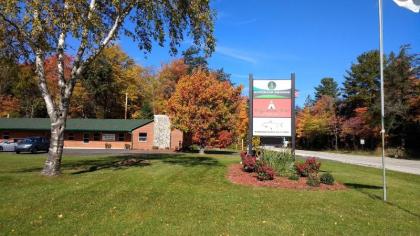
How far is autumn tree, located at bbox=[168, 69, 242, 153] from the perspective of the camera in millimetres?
43875

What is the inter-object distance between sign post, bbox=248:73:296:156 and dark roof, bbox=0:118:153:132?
115ft

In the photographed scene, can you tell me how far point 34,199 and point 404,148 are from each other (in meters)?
52.0

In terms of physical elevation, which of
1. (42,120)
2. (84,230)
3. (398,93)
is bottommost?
(84,230)

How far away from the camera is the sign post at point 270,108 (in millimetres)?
20484

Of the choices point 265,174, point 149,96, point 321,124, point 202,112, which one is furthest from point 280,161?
point 149,96

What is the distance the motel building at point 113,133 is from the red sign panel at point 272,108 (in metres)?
33.2

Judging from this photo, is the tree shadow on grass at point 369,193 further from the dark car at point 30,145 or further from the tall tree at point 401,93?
the tall tree at point 401,93

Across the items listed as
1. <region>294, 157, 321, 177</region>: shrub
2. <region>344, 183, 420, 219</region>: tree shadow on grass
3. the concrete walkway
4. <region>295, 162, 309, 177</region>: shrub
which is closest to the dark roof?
the concrete walkway

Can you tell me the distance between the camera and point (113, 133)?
54594mm

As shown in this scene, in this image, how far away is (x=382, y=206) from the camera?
36.8ft

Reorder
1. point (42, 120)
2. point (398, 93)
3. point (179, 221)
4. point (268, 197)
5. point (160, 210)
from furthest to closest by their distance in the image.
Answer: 1. point (42, 120)
2. point (398, 93)
3. point (268, 197)
4. point (160, 210)
5. point (179, 221)

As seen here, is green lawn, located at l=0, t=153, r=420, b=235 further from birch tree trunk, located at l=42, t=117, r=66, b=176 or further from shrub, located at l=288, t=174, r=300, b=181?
shrub, located at l=288, t=174, r=300, b=181

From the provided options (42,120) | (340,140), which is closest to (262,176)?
(42,120)

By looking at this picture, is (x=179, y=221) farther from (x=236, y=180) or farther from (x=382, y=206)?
(x=236, y=180)
